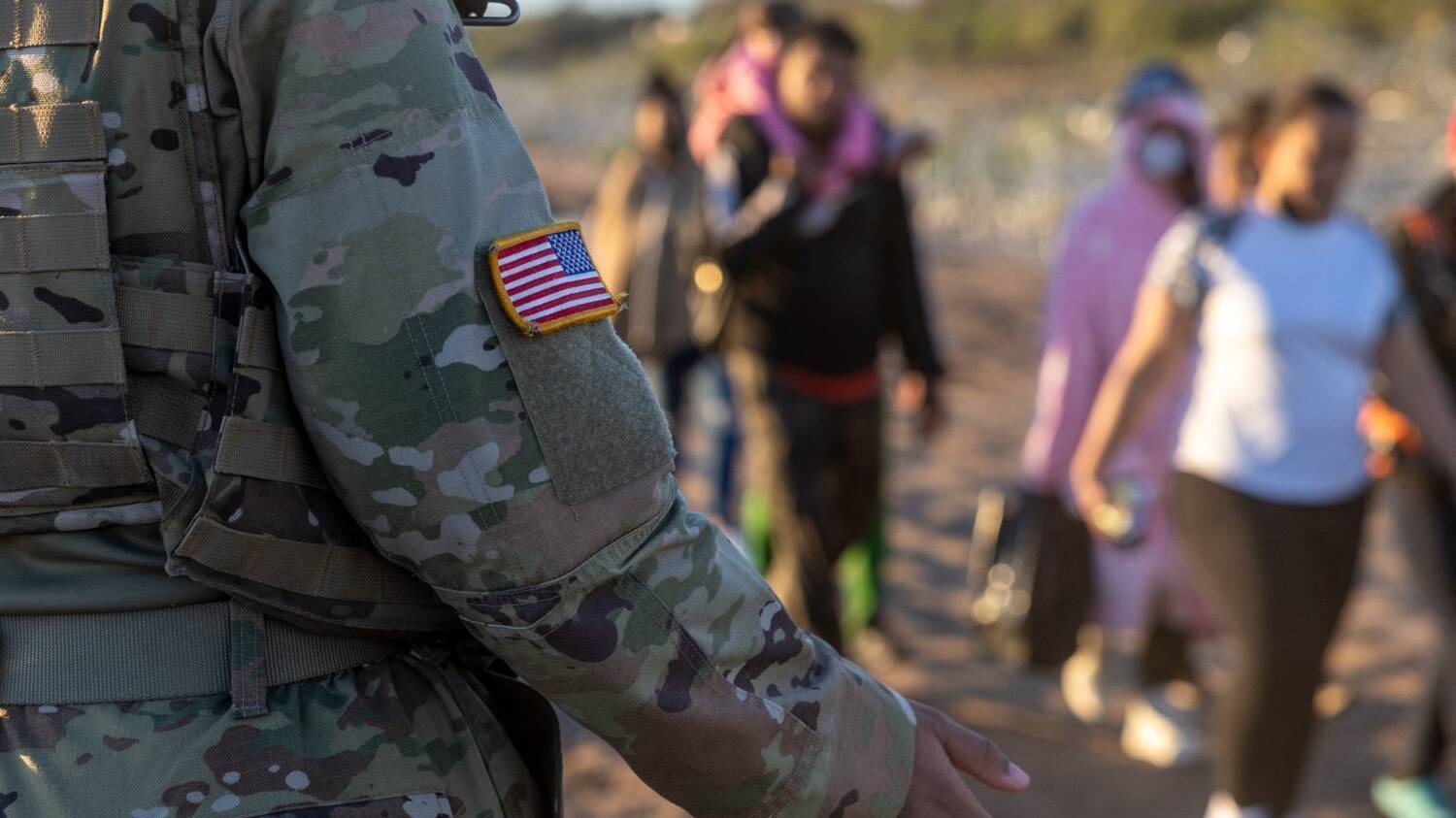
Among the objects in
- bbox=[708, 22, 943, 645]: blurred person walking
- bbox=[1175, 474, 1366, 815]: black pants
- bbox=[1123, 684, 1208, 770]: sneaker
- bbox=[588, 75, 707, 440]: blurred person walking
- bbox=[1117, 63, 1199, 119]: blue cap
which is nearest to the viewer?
bbox=[1175, 474, 1366, 815]: black pants

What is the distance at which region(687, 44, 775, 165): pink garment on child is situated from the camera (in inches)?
164

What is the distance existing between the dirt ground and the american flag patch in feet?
8.33

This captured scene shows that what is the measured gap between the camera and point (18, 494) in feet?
4.03

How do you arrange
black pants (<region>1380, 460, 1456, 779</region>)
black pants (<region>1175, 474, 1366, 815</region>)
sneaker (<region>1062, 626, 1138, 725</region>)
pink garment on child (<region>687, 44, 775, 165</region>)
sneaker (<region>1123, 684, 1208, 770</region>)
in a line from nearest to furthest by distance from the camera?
black pants (<region>1175, 474, 1366, 815</region>), black pants (<region>1380, 460, 1456, 779</region>), sneaker (<region>1123, 684, 1208, 770</region>), pink garment on child (<region>687, 44, 775, 165</region>), sneaker (<region>1062, 626, 1138, 725</region>)

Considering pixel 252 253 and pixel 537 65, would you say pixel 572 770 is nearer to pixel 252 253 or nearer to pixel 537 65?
pixel 252 253

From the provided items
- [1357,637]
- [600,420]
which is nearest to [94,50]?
[600,420]

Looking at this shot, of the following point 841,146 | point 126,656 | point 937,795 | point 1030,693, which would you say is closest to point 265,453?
point 126,656

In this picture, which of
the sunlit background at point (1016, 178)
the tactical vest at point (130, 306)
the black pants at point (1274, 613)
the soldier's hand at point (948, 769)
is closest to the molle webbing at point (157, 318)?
the tactical vest at point (130, 306)

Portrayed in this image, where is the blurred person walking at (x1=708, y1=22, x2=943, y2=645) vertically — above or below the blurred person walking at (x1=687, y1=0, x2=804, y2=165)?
below

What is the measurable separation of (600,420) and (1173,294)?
2347 millimetres

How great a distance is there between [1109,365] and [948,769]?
310 centimetres

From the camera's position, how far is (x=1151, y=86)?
173 inches

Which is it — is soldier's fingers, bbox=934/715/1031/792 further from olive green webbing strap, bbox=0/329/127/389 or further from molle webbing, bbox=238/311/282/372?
olive green webbing strap, bbox=0/329/127/389

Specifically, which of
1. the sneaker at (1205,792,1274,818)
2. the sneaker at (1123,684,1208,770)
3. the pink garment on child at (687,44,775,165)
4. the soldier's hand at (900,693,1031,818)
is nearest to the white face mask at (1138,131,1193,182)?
the pink garment on child at (687,44,775,165)
